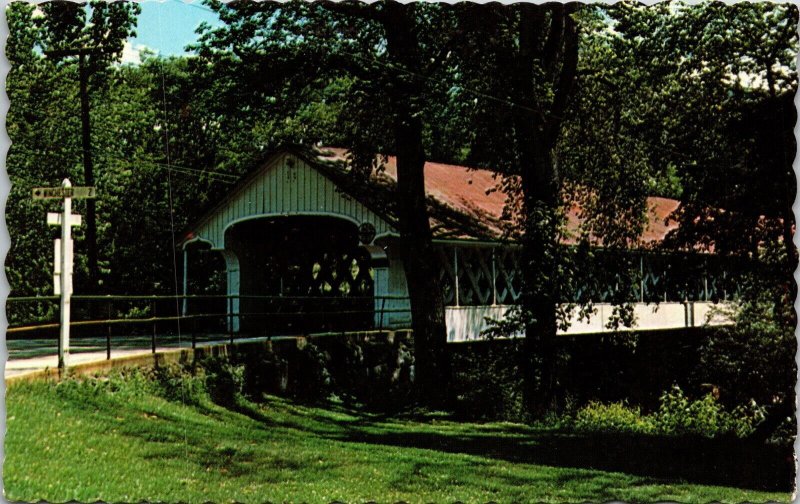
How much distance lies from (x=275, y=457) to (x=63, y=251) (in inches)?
99.0

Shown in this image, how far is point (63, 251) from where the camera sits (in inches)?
306

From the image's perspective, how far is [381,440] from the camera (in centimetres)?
887

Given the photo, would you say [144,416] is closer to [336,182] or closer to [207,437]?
[207,437]

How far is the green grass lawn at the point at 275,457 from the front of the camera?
7.50m

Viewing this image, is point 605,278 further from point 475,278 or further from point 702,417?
point 702,417

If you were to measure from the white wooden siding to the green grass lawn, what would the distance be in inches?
69.4

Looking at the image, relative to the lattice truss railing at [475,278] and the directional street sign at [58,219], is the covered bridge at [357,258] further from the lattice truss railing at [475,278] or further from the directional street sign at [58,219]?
the directional street sign at [58,219]

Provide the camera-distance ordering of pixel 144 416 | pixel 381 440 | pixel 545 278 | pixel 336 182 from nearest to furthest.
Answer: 1. pixel 144 416
2. pixel 381 440
3. pixel 336 182
4. pixel 545 278

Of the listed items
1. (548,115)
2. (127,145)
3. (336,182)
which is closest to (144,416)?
(127,145)

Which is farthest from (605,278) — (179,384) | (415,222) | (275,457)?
(179,384)

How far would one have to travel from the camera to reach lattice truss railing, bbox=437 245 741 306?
10008 mm

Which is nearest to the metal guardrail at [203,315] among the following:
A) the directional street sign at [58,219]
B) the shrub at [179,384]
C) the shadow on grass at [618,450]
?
the shrub at [179,384]

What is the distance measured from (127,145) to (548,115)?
5606 millimetres

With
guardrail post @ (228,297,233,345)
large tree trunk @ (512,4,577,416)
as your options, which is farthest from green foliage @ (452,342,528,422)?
guardrail post @ (228,297,233,345)
